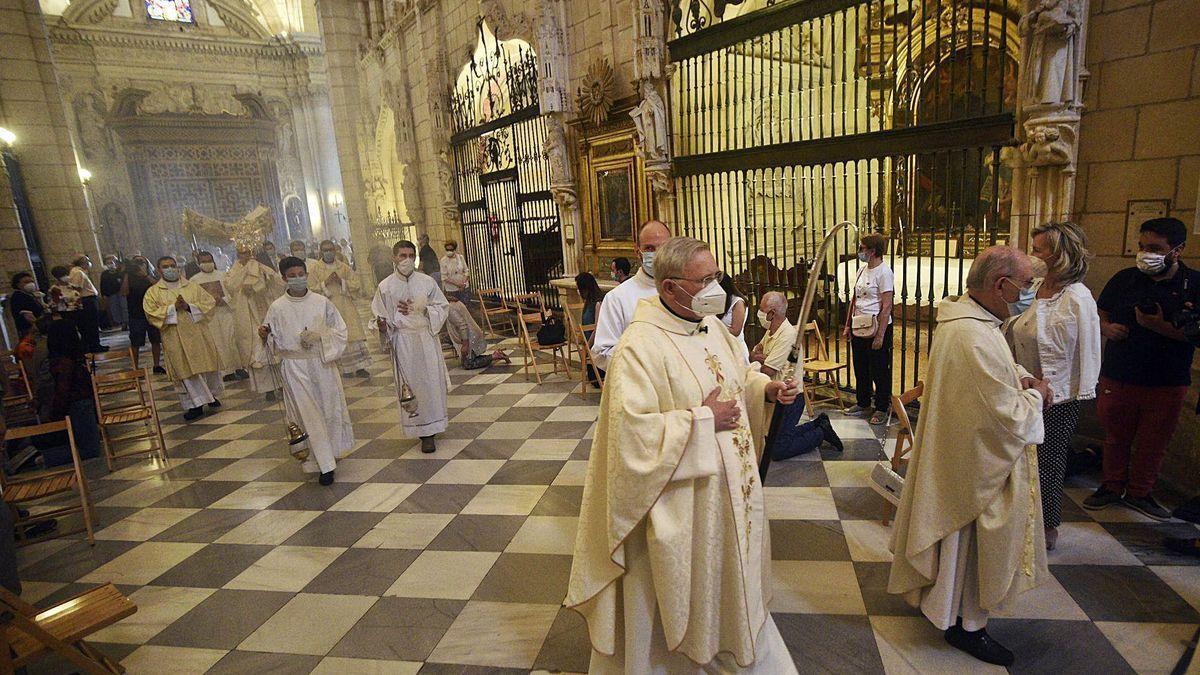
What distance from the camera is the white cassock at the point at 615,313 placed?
3580 mm

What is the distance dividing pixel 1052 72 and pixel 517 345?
7142 millimetres

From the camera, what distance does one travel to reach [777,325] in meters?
3.83

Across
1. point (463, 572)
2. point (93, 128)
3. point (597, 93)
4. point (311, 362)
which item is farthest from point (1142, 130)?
point (93, 128)

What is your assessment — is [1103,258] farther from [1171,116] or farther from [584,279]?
[584,279]

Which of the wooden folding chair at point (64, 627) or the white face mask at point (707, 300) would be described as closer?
the white face mask at point (707, 300)

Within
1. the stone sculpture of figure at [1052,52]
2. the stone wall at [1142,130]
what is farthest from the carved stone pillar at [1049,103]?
the stone wall at [1142,130]

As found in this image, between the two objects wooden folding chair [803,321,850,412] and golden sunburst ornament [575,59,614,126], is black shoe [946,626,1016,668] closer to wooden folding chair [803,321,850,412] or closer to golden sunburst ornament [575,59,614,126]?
wooden folding chair [803,321,850,412]

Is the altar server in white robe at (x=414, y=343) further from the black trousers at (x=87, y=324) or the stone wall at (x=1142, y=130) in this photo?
the stone wall at (x=1142, y=130)

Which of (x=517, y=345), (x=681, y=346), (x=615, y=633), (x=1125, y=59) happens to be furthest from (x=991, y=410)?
(x=517, y=345)

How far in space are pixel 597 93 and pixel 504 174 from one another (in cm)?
368

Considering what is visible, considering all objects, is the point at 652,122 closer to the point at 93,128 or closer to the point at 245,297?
the point at 245,297

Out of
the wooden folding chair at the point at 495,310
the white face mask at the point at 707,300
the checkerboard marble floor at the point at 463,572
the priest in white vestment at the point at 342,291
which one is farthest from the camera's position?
the wooden folding chair at the point at 495,310

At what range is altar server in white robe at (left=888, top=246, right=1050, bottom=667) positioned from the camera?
2.12 m

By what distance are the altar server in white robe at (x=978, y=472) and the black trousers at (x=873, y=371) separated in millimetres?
2680
